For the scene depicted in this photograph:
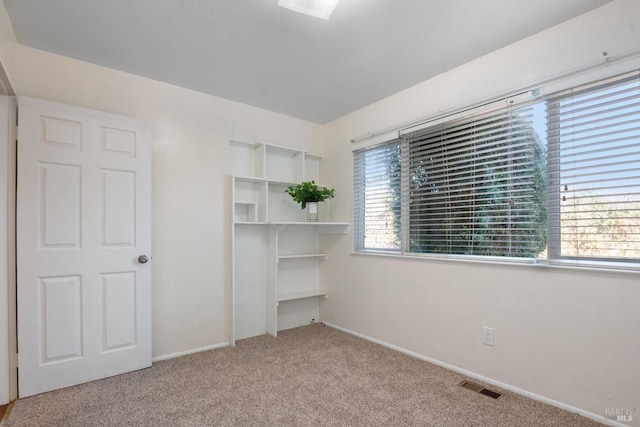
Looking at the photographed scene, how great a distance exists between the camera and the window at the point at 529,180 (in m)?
1.78

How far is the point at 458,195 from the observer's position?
2504mm

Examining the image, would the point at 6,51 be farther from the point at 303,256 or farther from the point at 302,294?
the point at 302,294

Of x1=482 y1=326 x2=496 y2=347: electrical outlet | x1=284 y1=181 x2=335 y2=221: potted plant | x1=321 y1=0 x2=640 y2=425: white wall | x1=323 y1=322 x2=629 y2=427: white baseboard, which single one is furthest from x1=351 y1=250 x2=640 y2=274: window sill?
x1=284 y1=181 x2=335 y2=221: potted plant

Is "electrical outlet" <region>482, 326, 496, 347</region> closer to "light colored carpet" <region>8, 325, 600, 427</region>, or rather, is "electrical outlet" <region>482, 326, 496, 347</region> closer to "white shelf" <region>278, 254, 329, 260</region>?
"light colored carpet" <region>8, 325, 600, 427</region>

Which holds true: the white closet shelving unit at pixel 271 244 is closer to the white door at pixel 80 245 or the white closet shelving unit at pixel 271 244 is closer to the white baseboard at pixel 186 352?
the white baseboard at pixel 186 352

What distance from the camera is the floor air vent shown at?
210cm

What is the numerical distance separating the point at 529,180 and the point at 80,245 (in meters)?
3.20

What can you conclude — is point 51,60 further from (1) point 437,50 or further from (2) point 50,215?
(1) point 437,50

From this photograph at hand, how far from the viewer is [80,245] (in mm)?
2289

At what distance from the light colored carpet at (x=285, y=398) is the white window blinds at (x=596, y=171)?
3.40 ft

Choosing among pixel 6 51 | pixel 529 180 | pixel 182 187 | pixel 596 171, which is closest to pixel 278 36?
pixel 182 187

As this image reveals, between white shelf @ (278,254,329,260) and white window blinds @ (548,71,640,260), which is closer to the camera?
white window blinds @ (548,71,640,260)

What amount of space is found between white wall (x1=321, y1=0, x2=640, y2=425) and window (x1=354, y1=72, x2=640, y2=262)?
0.14 metres

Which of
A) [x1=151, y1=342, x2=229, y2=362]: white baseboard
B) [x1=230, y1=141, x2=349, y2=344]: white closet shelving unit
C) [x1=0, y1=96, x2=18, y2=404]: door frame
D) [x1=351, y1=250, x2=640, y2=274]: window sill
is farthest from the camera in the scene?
[x1=230, y1=141, x2=349, y2=344]: white closet shelving unit
